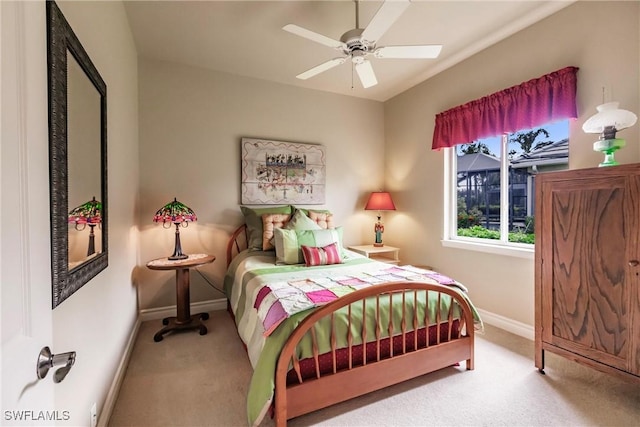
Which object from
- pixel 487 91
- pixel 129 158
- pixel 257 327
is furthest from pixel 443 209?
pixel 129 158

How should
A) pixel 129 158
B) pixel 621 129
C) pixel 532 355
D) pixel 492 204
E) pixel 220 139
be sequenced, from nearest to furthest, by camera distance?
pixel 621 129 < pixel 532 355 < pixel 129 158 < pixel 492 204 < pixel 220 139

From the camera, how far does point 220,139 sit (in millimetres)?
3334

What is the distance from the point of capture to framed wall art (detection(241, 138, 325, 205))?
11.3 ft

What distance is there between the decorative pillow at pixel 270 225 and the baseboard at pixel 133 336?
0.93 metres

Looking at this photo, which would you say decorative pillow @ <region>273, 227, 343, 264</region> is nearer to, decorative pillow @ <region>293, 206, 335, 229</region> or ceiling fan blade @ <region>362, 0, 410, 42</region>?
decorative pillow @ <region>293, 206, 335, 229</region>

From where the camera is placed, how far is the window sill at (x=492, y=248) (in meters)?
2.57

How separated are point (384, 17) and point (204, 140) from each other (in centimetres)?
233

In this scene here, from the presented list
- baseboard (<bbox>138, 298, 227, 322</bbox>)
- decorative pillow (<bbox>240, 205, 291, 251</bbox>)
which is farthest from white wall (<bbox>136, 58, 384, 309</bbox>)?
decorative pillow (<bbox>240, 205, 291, 251</bbox>)

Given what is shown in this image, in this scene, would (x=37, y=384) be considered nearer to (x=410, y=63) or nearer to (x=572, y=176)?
(x=572, y=176)

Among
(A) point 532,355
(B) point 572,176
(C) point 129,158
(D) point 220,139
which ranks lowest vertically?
(A) point 532,355

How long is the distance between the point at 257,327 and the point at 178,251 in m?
1.45

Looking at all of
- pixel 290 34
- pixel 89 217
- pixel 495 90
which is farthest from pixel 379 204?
pixel 89 217

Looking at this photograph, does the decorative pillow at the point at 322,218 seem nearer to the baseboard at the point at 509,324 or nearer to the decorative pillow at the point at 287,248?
the decorative pillow at the point at 287,248

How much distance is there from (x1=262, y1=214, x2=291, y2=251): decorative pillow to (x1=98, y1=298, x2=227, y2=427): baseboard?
3.05 feet
